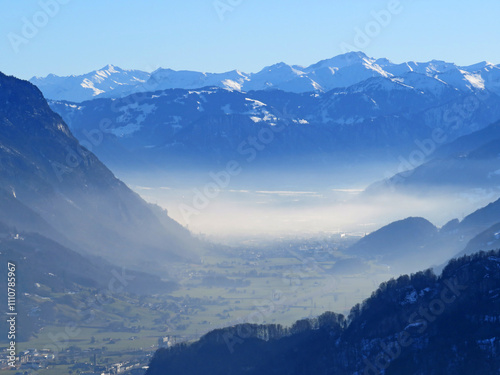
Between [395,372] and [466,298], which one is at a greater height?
[466,298]

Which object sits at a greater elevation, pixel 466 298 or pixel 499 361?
pixel 466 298

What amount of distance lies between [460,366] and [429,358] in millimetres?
7225

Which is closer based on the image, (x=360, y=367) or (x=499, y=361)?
(x=499, y=361)

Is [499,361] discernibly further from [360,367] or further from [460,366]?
[360,367]

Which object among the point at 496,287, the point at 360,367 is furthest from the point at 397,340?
the point at 496,287

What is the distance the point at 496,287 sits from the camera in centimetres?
19862

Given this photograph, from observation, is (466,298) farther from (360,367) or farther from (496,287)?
(360,367)

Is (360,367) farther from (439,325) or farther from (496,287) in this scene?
(496,287)

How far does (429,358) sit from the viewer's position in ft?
621

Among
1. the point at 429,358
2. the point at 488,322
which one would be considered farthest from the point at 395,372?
the point at 488,322

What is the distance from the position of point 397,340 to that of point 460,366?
699 inches

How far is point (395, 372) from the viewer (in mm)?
190375

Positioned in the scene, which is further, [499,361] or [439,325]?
[439,325]

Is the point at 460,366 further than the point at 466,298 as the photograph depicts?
No
